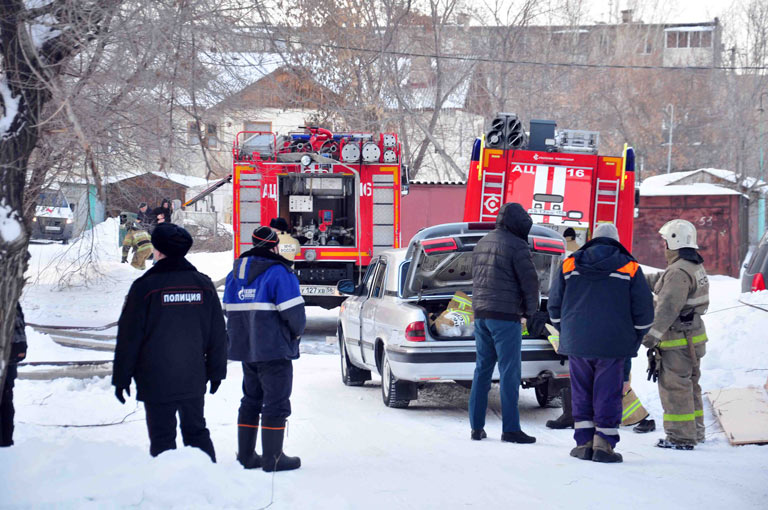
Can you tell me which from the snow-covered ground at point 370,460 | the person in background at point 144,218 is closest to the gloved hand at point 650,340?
the snow-covered ground at point 370,460

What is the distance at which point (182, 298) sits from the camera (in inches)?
210

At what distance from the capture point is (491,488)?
544 cm

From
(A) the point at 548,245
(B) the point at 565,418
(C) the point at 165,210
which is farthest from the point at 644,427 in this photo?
(C) the point at 165,210

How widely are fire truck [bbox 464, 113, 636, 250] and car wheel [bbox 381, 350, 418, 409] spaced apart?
6.02 metres

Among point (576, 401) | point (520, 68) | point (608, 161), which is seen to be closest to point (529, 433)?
point (576, 401)

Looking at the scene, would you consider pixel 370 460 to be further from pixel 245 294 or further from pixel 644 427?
pixel 644 427

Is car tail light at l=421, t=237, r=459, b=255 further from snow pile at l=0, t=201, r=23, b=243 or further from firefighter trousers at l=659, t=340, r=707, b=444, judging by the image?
snow pile at l=0, t=201, r=23, b=243

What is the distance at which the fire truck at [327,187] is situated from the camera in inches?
589

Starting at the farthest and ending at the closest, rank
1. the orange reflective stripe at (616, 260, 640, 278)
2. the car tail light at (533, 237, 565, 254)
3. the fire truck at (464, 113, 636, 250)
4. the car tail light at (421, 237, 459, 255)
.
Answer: the fire truck at (464, 113, 636, 250) < the car tail light at (533, 237, 565, 254) < the car tail light at (421, 237, 459, 255) < the orange reflective stripe at (616, 260, 640, 278)

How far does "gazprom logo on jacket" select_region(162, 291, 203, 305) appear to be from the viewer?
5.31m

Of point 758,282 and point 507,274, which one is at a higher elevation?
point 507,274

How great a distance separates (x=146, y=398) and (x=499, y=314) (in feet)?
9.36

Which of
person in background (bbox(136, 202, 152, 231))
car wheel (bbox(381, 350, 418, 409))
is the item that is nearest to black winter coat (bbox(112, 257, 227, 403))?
car wheel (bbox(381, 350, 418, 409))

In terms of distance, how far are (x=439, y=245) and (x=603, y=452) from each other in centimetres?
255
